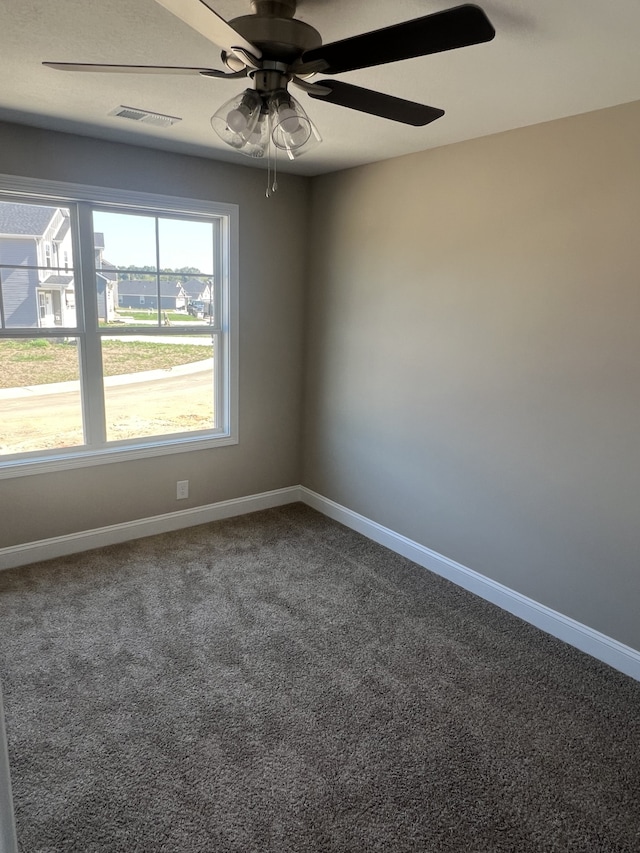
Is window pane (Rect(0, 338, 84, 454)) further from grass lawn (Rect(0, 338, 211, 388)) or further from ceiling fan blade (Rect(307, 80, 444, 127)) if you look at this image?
ceiling fan blade (Rect(307, 80, 444, 127))

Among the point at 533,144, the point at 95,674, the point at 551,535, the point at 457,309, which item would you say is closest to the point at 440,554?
the point at 551,535

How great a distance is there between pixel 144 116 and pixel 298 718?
283 centimetres

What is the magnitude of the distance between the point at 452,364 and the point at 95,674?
2410 millimetres

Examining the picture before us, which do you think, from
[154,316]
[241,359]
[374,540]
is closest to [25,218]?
[154,316]

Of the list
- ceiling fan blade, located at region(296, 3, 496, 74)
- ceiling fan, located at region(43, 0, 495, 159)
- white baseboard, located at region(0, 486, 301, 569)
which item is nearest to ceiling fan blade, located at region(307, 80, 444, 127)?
ceiling fan, located at region(43, 0, 495, 159)

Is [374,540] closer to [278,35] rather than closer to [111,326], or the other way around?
[111,326]

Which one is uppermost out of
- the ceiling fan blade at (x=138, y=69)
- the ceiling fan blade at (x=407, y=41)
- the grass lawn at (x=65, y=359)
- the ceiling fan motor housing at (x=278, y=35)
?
the ceiling fan motor housing at (x=278, y=35)

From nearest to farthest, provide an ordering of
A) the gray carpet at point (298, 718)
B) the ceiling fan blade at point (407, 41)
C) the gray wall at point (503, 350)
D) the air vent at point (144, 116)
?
the ceiling fan blade at point (407, 41) < the gray carpet at point (298, 718) < the gray wall at point (503, 350) < the air vent at point (144, 116)

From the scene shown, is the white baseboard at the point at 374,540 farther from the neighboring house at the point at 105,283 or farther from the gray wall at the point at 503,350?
the neighboring house at the point at 105,283

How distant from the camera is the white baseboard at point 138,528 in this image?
3.34 metres

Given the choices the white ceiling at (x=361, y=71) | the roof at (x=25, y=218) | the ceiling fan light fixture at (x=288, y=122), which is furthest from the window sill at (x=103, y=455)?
the ceiling fan light fixture at (x=288, y=122)

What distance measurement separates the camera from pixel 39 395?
10.8ft

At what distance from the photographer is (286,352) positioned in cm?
421

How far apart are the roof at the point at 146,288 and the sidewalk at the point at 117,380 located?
500mm
